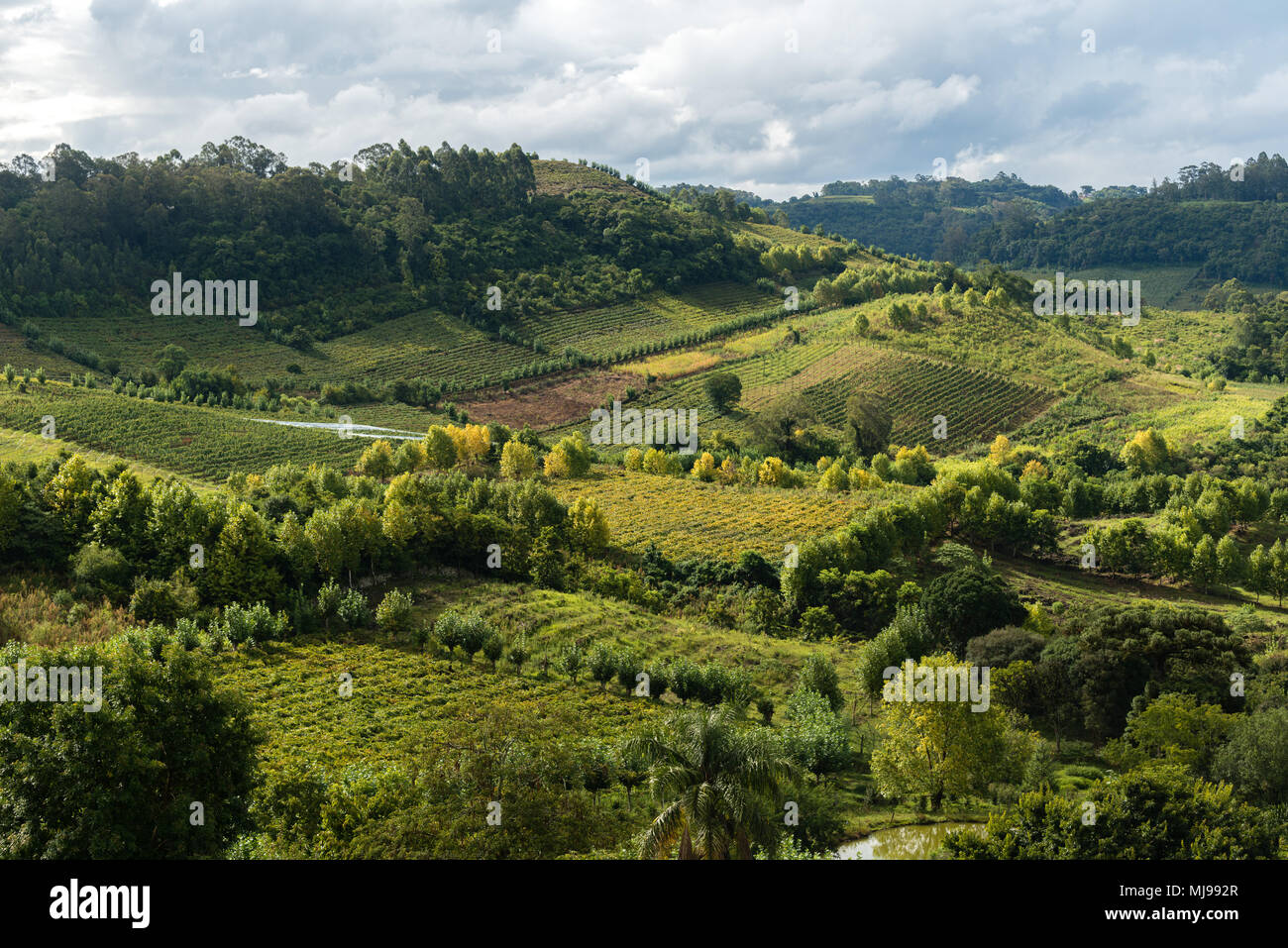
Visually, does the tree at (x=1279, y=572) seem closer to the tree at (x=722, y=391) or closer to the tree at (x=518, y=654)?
the tree at (x=518, y=654)

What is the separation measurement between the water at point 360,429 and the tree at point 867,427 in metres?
42.4

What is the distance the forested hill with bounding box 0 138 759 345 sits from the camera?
117m

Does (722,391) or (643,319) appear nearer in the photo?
(722,391)

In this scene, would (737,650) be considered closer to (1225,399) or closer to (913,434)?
(913,434)

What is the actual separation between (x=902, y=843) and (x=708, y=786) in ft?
35.7

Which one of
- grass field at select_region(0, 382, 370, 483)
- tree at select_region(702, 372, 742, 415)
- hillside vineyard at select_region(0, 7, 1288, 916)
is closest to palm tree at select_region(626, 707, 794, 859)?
hillside vineyard at select_region(0, 7, 1288, 916)

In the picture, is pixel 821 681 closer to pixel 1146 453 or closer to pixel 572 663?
pixel 572 663

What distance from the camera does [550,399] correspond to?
109 m

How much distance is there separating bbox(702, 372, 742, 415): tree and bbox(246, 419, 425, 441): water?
1316 inches

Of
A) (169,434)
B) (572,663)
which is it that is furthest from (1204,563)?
(169,434)

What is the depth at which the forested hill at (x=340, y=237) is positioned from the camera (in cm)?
11700

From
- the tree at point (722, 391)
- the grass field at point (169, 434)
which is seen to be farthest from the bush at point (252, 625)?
the tree at point (722, 391)

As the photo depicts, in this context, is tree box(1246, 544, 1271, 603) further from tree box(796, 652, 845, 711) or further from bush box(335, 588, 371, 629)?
bush box(335, 588, 371, 629)

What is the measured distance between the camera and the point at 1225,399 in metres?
104
